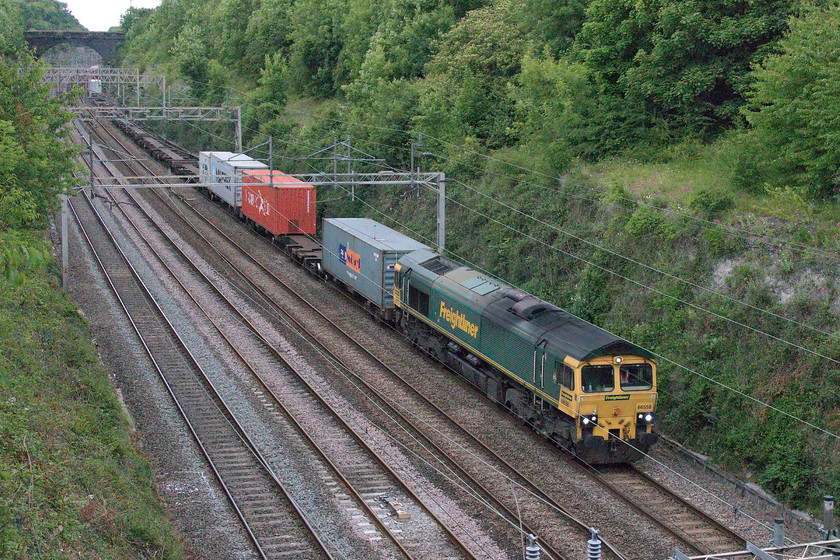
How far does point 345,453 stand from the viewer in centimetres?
2081

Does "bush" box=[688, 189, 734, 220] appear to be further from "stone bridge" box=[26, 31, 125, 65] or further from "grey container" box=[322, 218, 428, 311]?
"stone bridge" box=[26, 31, 125, 65]

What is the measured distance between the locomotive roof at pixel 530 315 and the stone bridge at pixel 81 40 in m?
75.1

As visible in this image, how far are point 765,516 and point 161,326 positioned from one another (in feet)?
68.3

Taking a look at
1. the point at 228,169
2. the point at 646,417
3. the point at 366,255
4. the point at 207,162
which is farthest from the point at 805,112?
the point at 207,162

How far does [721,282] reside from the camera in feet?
77.5

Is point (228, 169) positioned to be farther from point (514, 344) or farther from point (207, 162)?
point (514, 344)

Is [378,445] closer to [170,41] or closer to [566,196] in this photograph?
[566,196]

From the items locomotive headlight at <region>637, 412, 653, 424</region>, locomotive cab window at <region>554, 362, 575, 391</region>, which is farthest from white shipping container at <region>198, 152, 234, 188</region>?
locomotive headlight at <region>637, 412, 653, 424</region>

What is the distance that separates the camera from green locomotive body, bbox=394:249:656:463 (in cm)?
1975

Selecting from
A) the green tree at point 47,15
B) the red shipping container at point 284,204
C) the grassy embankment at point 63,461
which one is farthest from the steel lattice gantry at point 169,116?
the green tree at point 47,15

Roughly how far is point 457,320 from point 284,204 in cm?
1836

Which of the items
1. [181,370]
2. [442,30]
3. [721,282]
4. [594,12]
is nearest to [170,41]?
[442,30]

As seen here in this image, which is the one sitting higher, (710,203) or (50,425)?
(710,203)

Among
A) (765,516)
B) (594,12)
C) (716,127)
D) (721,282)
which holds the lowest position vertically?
(765,516)
